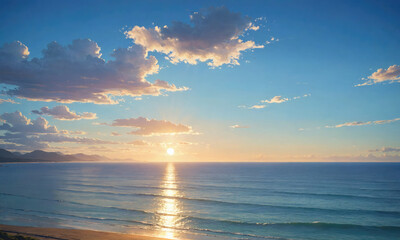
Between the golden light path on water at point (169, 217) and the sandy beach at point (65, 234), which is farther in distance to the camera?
the golden light path on water at point (169, 217)

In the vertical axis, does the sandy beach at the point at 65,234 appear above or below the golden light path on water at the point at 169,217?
above

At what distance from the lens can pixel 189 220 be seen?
32.4 metres

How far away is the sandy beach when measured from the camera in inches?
945

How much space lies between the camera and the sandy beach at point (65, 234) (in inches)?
945

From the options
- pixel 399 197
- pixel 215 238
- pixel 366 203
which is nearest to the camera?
pixel 215 238

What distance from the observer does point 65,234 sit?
25.2 metres

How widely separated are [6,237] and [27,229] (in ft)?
23.1

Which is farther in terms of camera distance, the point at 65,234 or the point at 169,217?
the point at 169,217

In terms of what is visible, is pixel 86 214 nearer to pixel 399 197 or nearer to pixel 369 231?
pixel 369 231

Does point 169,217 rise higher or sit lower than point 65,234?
lower

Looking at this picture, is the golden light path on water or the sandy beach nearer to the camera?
the sandy beach

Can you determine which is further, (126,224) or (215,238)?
(126,224)

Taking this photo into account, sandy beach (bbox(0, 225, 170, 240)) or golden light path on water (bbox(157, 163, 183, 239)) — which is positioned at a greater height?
sandy beach (bbox(0, 225, 170, 240))

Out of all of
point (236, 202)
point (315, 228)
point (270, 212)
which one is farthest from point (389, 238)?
point (236, 202)
